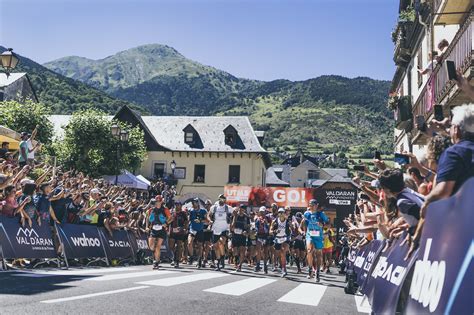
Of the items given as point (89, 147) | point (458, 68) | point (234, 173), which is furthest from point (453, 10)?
point (234, 173)

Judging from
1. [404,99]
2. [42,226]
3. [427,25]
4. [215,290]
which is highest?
[427,25]

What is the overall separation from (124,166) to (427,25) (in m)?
27.5

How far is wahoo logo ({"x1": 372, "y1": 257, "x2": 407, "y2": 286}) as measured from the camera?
4917 mm

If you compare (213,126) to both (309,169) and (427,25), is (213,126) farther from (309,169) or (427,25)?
(309,169)

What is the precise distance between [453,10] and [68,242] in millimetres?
14543

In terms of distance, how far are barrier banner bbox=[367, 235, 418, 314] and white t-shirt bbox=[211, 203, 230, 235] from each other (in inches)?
378

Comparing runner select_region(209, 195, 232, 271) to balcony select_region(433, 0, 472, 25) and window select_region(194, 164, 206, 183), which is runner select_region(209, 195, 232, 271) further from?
window select_region(194, 164, 206, 183)

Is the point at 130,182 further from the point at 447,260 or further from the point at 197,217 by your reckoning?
the point at 447,260

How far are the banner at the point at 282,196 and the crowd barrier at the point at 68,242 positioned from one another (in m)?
17.9

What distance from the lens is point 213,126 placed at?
175 ft

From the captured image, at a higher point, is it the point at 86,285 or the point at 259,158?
the point at 259,158

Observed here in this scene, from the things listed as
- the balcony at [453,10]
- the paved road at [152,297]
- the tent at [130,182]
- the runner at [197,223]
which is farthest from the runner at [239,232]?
the tent at [130,182]

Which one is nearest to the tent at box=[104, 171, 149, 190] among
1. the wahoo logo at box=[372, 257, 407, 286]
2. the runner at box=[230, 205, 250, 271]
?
the runner at box=[230, 205, 250, 271]

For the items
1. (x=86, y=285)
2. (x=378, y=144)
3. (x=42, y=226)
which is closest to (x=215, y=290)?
(x=86, y=285)
